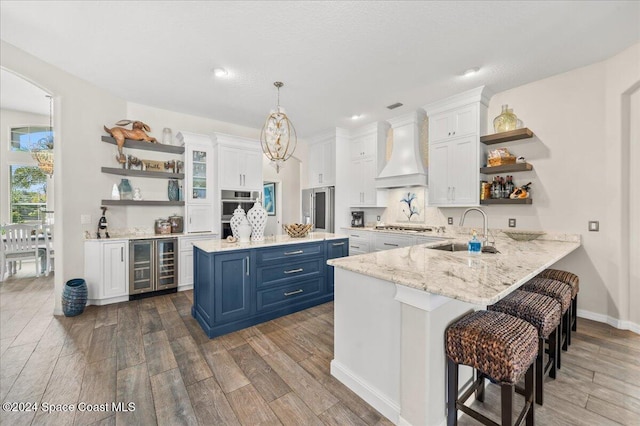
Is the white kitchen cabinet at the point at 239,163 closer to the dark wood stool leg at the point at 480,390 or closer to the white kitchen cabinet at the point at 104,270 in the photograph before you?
the white kitchen cabinet at the point at 104,270

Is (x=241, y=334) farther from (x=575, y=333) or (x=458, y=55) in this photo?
(x=458, y=55)

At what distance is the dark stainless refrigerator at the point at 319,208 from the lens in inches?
208

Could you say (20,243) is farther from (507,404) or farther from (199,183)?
(507,404)

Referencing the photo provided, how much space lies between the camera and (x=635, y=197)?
8.75 feet

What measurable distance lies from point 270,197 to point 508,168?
16.8 feet

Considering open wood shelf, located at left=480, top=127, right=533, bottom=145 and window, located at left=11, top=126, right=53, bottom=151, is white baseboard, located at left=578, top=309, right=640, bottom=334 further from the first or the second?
→ window, located at left=11, top=126, right=53, bottom=151

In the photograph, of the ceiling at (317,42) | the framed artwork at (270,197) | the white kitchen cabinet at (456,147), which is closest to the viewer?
the ceiling at (317,42)

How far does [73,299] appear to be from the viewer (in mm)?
3029

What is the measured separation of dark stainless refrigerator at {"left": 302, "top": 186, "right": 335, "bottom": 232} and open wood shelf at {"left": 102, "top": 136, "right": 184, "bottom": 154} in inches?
103

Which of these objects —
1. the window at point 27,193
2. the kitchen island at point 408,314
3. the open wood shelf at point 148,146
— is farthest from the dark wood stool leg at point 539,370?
the window at point 27,193

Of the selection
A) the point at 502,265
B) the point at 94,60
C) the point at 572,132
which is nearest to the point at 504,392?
the point at 502,265

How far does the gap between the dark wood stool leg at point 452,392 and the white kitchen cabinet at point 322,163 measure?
408cm

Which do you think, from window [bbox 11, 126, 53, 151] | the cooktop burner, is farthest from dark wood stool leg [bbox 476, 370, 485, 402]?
window [bbox 11, 126, 53, 151]

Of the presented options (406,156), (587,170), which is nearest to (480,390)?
(587,170)
